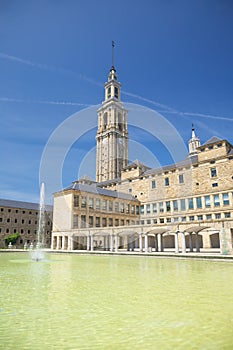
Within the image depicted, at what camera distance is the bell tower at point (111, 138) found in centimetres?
9206

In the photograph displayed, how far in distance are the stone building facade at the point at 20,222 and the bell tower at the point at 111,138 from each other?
102 feet

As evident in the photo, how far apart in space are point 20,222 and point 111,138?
44.4 m

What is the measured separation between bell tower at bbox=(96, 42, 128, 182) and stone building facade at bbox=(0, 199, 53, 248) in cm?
3119

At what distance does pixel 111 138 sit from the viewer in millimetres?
93938

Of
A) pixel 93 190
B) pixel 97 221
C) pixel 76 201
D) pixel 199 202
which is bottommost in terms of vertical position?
pixel 97 221

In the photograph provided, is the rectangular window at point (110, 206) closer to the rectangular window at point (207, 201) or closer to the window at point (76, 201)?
the window at point (76, 201)

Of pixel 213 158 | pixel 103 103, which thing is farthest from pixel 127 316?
pixel 103 103

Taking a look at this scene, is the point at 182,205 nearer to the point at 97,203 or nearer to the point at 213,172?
the point at 213,172

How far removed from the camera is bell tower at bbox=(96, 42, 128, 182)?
92.1m

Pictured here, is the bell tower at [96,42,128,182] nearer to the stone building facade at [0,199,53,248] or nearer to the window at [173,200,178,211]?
the stone building facade at [0,199,53,248]

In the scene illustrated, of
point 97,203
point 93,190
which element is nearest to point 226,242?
point 97,203

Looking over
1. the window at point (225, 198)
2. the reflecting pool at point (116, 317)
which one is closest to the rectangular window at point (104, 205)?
the window at point (225, 198)

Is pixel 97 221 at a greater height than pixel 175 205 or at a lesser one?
lesser

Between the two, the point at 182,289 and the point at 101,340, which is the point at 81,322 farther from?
the point at 182,289
